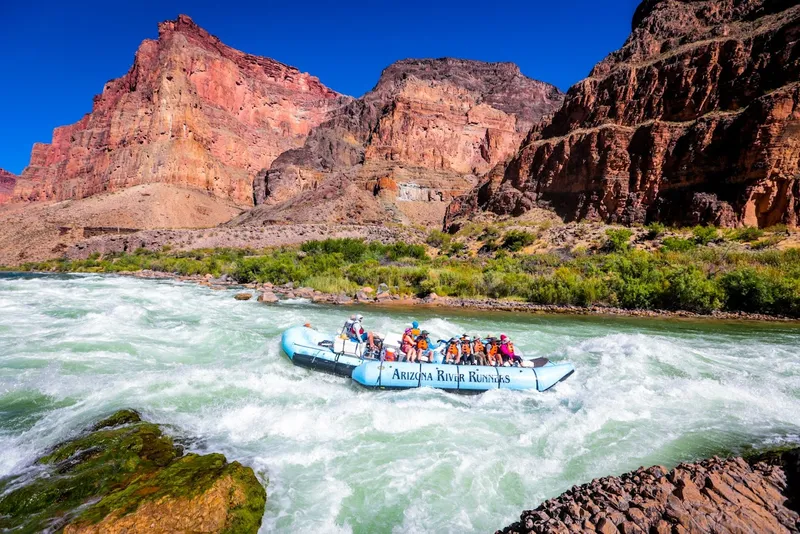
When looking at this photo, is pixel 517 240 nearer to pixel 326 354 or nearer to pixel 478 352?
pixel 478 352

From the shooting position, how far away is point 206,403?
8.74m

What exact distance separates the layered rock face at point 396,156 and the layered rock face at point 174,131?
12.7 meters

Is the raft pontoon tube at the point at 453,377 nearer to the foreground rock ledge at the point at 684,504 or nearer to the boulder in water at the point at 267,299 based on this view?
the foreground rock ledge at the point at 684,504

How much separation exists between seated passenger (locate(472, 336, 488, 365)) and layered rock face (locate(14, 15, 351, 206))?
289 ft

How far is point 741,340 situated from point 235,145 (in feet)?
358

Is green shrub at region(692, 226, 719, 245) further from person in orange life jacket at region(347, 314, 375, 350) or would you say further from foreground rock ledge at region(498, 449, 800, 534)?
foreground rock ledge at region(498, 449, 800, 534)

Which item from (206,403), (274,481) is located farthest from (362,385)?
(274,481)

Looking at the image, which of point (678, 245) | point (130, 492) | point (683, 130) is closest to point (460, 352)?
point (130, 492)

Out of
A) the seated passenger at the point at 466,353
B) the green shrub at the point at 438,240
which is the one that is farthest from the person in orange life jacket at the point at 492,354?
the green shrub at the point at 438,240

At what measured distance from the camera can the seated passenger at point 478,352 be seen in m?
11.0

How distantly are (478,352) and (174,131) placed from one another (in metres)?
96.9

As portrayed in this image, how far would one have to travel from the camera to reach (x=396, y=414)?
8688 millimetres

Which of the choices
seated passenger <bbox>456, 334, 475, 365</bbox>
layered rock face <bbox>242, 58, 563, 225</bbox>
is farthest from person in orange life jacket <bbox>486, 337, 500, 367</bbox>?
Answer: layered rock face <bbox>242, 58, 563, 225</bbox>

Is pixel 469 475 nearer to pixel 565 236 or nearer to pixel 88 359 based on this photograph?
pixel 88 359
